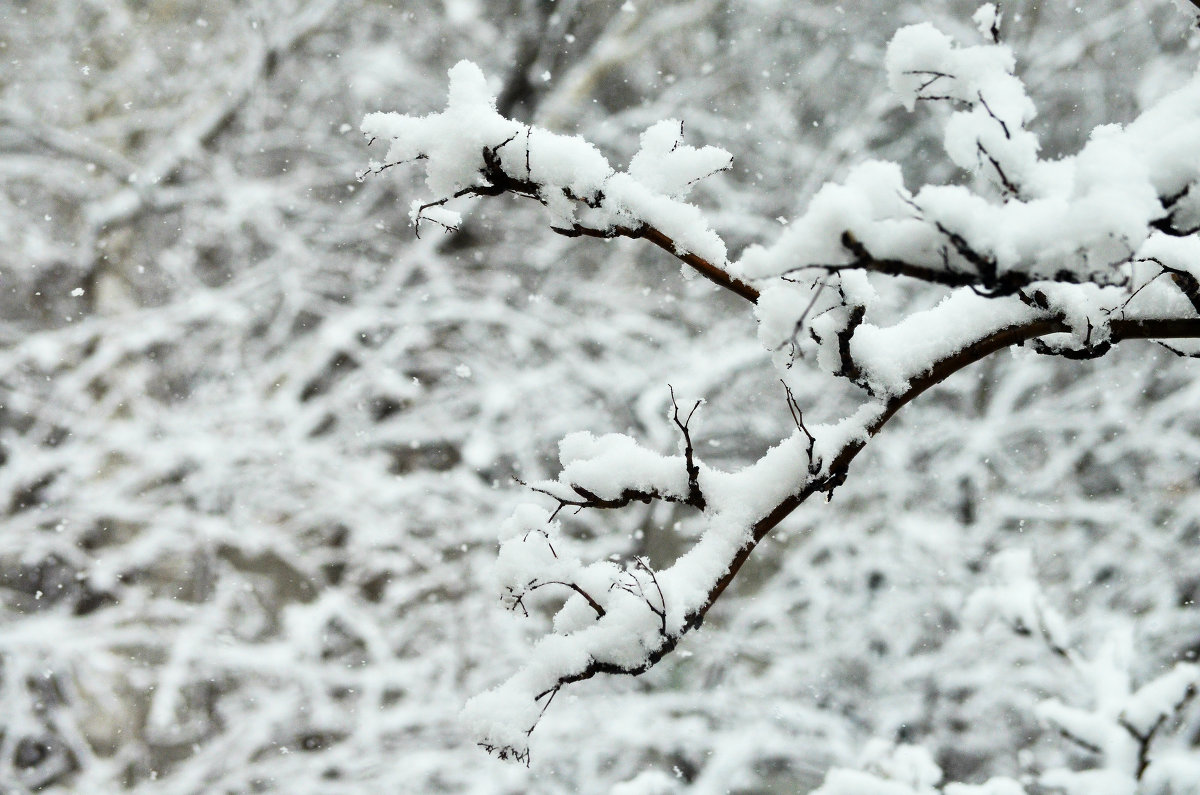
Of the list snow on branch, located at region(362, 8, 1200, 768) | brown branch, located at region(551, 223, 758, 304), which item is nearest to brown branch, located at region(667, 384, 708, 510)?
snow on branch, located at region(362, 8, 1200, 768)

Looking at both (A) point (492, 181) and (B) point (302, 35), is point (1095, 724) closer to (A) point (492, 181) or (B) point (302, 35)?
(A) point (492, 181)

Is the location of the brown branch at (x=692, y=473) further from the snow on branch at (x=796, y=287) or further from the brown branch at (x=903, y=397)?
the brown branch at (x=903, y=397)

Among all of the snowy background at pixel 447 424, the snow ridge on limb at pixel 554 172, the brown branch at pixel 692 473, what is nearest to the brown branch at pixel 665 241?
the snow ridge on limb at pixel 554 172

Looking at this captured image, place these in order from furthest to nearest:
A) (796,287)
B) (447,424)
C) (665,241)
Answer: (447,424)
(665,241)
(796,287)

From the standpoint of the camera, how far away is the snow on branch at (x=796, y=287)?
922 millimetres

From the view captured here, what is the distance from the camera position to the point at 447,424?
6801mm

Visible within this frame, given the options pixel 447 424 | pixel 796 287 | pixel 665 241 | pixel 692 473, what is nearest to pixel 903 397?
pixel 796 287

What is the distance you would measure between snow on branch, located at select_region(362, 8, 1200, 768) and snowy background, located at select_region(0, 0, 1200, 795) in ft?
16.8

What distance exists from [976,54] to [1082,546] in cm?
709

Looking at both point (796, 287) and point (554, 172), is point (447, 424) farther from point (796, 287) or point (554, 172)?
point (796, 287)

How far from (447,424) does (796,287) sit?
5.82 metres

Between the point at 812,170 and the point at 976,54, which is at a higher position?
the point at 812,170

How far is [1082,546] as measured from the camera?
676cm

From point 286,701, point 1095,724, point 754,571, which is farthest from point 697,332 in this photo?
point 286,701
